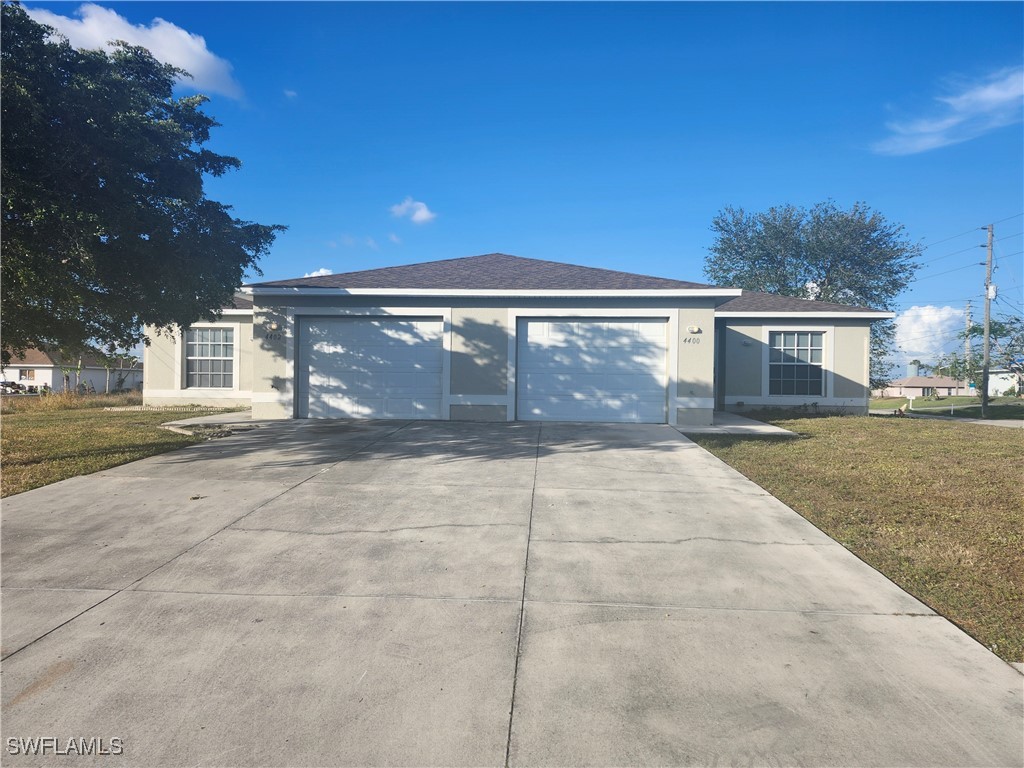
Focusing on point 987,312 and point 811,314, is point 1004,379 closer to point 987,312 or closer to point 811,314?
point 987,312

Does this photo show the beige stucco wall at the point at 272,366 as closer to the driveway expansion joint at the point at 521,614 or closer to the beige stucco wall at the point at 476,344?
the beige stucco wall at the point at 476,344

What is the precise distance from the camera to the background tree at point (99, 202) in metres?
6.66

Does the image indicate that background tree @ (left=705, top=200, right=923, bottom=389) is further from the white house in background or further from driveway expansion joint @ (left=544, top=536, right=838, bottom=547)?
driveway expansion joint @ (left=544, top=536, right=838, bottom=547)

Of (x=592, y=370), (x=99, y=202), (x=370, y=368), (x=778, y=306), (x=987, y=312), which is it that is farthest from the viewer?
(x=987, y=312)

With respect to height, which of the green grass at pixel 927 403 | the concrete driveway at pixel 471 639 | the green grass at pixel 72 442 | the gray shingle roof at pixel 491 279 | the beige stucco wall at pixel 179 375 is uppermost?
the gray shingle roof at pixel 491 279

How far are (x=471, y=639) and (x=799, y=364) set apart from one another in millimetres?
17045

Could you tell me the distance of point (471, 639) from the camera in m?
3.40

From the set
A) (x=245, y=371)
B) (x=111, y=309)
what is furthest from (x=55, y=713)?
(x=245, y=371)

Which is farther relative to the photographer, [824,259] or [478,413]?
[824,259]

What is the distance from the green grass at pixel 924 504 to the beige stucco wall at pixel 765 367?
5394 millimetres

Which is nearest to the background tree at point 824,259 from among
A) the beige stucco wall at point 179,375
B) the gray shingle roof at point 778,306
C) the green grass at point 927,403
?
the green grass at point 927,403

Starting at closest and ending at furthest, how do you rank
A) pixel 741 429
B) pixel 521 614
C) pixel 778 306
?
pixel 521 614 < pixel 741 429 < pixel 778 306

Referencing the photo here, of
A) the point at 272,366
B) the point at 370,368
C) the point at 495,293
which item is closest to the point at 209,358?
the point at 272,366

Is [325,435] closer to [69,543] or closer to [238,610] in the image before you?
[69,543]
